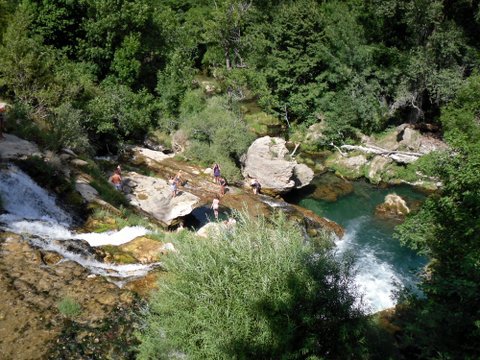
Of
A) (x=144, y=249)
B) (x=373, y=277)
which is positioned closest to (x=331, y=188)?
(x=373, y=277)

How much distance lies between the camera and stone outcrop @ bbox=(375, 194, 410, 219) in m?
24.4

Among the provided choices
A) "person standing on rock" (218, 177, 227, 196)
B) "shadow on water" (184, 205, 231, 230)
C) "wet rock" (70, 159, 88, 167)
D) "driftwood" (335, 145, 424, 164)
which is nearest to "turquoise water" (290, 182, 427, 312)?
"driftwood" (335, 145, 424, 164)

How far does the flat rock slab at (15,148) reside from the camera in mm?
17188

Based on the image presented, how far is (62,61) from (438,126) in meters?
31.2

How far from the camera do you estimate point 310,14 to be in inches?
1393

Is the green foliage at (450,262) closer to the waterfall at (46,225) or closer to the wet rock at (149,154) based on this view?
the waterfall at (46,225)

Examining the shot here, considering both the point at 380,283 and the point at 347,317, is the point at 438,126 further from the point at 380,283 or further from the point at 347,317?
the point at 347,317

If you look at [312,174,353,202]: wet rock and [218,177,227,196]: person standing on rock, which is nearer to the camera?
[218,177,227,196]: person standing on rock

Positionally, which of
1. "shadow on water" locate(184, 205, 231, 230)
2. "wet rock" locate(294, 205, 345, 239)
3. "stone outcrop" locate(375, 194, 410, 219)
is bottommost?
"stone outcrop" locate(375, 194, 410, 219)

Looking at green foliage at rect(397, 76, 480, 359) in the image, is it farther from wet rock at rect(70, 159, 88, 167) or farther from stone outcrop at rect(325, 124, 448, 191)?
wet rock at rect(70, 159, 88, 167)

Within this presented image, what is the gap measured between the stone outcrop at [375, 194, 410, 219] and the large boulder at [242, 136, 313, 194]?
16.7 ft

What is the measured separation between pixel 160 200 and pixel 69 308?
36.6ft

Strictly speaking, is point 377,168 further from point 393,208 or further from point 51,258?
point 51,258

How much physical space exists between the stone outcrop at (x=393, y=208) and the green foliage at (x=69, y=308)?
61.1 feet
